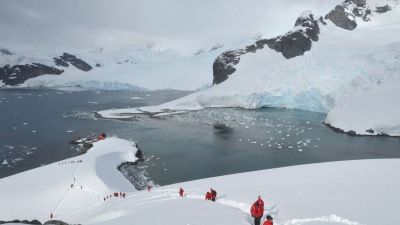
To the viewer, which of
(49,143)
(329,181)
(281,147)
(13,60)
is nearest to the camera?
(329,181)

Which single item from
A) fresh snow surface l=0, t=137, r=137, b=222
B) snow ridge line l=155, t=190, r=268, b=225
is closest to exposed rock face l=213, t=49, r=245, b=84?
fresh snow surface l=0, t=137, r=137, b=222

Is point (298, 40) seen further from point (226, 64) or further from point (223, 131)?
point (223, 131)

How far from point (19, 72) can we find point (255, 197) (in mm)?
189174

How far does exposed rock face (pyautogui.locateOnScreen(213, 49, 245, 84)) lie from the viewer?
365 ft

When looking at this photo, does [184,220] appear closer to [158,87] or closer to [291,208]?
[291,208]

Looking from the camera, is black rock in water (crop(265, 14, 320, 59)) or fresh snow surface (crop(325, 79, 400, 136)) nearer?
fresh snow surface (crop(325, 79, 400, 136))

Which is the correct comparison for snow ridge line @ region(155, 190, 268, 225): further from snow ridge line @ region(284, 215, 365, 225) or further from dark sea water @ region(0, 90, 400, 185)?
dark sea water @ region(0, 90, 400, 185)

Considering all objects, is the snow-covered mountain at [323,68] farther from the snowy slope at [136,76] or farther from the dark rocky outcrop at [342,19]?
the snowy slope at [136,76]

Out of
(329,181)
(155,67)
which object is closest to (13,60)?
(155,67)

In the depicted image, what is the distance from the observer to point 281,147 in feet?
166

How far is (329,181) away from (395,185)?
129 inches

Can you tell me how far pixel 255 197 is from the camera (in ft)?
61.8

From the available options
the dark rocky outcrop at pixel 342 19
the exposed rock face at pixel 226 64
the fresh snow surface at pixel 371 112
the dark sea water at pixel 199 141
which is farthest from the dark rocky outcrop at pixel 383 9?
the fresh snow surface at pixel 371 112

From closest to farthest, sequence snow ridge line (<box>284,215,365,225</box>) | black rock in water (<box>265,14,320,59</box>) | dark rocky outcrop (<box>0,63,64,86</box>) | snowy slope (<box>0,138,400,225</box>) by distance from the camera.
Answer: snow ridge line (<box>284,215,365,225</box>) < snowy slope (<box>0,138,400,225</box>) < black rock in water (<box>265,14,320,59</box>) < dark rocky outcrop (<box>0,63,64,86</box>)
